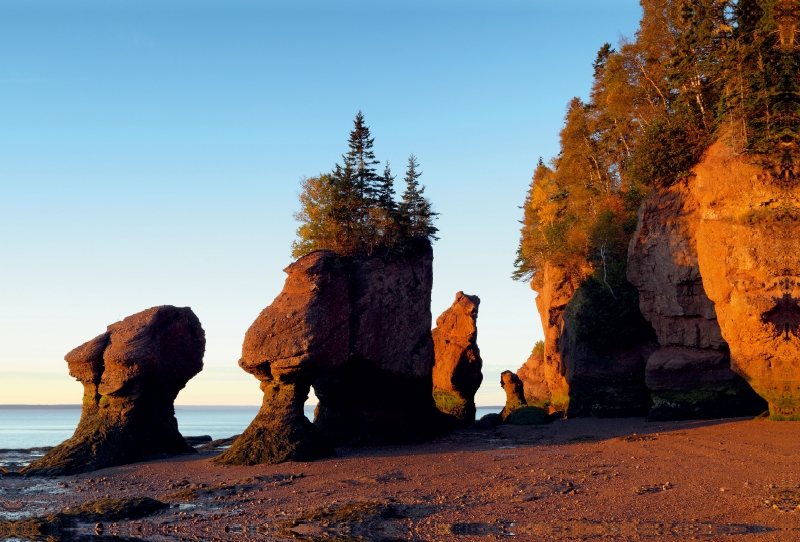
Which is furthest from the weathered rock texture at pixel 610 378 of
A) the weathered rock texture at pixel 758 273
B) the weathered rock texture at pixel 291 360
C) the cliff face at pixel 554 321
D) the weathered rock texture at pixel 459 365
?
the weathered rock texture at pixel 291 360

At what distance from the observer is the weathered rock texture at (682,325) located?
32281 mm

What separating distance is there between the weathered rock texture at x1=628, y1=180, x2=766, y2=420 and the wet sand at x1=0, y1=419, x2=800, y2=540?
5.99 metres

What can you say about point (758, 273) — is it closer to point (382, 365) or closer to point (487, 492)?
point (382, 365)

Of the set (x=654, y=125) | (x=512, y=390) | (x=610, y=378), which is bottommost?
(x=512, y=390)

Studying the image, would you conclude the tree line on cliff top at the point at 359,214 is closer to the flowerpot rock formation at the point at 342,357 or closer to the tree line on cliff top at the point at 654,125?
the flowerpot rock formation at the point at 342,357

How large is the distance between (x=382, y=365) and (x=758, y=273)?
52.8 feet

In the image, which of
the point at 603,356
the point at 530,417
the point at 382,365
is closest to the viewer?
the point at 382,365

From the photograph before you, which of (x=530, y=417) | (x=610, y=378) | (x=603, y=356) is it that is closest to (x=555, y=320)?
(x=530, y=417)

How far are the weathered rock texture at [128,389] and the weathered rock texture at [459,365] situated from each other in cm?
2080

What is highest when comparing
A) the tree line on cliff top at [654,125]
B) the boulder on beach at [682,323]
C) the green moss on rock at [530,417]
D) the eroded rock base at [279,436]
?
the tree line on cliff top at [654,125]

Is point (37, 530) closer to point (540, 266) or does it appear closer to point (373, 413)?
point (373, 413)

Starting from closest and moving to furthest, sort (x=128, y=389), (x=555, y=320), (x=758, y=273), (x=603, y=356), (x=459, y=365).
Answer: (x=758, y=273) → (x=128, y=389) → (x=603, y=356) → (x=459, y=365) → (x=555, y=320)

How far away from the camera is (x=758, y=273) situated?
26.8 m

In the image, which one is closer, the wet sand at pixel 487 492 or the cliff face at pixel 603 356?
the wet sand at pixel 487 492
